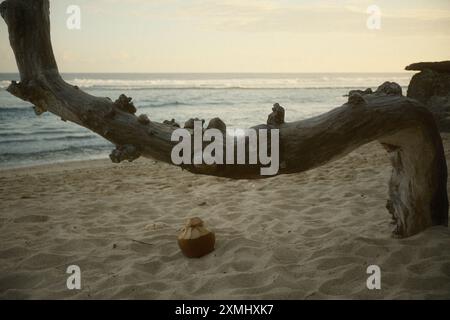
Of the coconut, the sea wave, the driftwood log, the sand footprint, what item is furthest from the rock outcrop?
the sea wave

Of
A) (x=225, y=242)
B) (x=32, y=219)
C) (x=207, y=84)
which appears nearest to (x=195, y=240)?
(x=225, y=242)

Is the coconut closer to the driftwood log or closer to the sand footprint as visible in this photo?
the driftwood log

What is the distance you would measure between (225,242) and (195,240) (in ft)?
1.62

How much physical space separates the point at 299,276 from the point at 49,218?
361cm

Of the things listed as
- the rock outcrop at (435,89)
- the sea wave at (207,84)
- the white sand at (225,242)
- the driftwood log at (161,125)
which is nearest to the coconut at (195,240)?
the white sand at (225,242)

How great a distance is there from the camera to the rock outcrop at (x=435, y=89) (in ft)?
32.6

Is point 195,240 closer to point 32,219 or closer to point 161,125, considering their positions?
point 161,125

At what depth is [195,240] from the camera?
3783 millimetres

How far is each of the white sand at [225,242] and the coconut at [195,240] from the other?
0.09 m

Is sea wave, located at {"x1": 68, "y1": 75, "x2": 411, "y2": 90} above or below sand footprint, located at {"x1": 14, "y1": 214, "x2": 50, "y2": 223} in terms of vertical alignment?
above

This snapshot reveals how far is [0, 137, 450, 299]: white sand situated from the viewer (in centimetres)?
323

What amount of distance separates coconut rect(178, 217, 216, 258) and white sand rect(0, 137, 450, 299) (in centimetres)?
9
